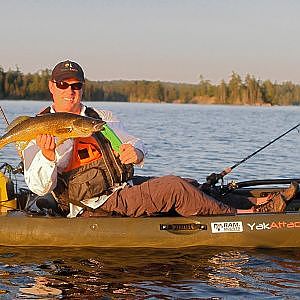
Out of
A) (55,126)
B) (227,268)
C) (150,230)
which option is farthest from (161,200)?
(55,126)

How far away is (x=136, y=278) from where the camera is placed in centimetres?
637

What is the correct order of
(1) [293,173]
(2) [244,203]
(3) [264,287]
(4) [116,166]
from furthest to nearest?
(1) [293,173] < (2) [244,203] < (4) [116,166] < (3) [264,287]

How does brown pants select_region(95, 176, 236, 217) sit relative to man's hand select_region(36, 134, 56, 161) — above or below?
below

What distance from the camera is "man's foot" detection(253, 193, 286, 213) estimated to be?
7.46 meters

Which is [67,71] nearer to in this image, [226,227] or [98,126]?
[98,126]

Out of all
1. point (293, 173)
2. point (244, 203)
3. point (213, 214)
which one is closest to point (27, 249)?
point (213, 214)

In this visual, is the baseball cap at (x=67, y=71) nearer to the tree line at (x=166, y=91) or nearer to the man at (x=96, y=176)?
the man at (x=96, y=176)

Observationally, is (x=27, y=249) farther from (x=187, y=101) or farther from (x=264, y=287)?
(x=187, y=101)

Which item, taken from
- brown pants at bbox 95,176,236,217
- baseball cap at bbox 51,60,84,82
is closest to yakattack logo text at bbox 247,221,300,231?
brown pants at bbox 95,176,236,217

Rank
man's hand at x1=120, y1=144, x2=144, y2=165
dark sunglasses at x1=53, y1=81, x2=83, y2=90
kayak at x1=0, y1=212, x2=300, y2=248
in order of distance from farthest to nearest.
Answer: kayak at x1=0, y1=212, x2=300, y2=248, dark sunglasses at x1=53, y1=81, x2=83, y2=90, man's hand at x1=120, y1=144, x2=144, y2=165

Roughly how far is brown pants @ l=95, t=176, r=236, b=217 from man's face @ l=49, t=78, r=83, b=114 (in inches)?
38.3

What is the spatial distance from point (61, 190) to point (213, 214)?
1.54 meters

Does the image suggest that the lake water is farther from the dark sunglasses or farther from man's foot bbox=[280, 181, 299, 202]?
the dark sunglasses

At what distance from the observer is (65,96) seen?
6.71 meters
